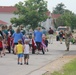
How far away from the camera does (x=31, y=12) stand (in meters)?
75.0

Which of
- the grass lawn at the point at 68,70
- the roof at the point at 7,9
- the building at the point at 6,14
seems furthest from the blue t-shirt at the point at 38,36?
the building at the point at 6,14

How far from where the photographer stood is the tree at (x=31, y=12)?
75500mm

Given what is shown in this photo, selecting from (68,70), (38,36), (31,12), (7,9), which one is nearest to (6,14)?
(7,9)

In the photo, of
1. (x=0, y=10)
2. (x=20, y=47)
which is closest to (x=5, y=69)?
(x=20, y=47)

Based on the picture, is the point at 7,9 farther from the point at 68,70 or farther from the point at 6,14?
the point at 68,70

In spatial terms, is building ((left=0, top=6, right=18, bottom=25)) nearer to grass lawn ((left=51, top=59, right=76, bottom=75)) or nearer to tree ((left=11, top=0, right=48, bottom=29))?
tree ((left=11, top=0, right=48, bottom=29))

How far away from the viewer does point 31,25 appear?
252 feet

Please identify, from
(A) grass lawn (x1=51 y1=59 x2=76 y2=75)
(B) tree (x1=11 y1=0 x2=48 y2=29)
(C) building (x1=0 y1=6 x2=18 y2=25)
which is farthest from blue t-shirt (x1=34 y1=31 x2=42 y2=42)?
(C) building (x1=0 y1=6 x2=18 y2=25)

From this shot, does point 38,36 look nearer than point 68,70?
No

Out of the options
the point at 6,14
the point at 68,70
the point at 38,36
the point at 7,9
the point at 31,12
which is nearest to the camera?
the point at 68,70

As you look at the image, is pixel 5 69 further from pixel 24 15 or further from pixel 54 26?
pixel 54 26

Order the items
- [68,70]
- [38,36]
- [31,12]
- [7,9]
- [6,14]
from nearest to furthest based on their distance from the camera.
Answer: [68,70]
[38,36]
[31,12]
[6,14]
[7,9]

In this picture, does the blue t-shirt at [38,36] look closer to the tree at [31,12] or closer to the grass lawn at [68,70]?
the grass lawn at [68,70]

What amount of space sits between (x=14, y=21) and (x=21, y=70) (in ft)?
205
